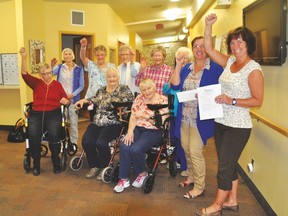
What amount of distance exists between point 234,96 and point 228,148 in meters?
0.39

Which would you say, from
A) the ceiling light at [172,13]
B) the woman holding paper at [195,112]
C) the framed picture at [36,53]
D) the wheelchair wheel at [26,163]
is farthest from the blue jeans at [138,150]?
the ceiling light at [172,13]

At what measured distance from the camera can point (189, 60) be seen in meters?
3.35

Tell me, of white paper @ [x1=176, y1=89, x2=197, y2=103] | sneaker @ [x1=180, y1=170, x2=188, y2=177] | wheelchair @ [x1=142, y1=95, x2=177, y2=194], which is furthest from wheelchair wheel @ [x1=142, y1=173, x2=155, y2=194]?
white paper @ [x1=176, y1=89, x2=197, y2=103]

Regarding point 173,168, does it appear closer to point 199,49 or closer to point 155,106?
point 155,106

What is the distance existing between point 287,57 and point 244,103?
44 cm

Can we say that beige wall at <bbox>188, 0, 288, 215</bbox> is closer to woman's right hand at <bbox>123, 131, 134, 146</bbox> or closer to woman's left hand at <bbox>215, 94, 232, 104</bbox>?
woman's left hand at <bbox>215, 94, 232, 104</bbox>

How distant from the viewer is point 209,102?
2275mm

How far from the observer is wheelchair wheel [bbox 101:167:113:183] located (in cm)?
311

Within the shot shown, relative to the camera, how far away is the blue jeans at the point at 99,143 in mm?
3152

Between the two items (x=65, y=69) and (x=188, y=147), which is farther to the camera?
(x=65, y=69)

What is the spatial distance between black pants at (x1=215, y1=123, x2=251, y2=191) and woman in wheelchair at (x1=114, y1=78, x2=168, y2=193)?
802mm

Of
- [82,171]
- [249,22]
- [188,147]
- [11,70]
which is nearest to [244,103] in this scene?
[188,147]

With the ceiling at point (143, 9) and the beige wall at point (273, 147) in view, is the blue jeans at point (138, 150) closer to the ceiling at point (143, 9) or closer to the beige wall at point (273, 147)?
the beige wall at point (273, 147)

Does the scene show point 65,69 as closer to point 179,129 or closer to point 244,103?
point 179,129
